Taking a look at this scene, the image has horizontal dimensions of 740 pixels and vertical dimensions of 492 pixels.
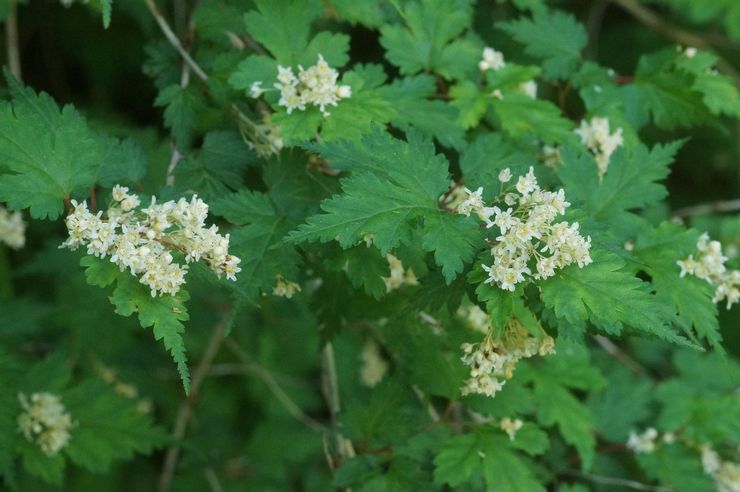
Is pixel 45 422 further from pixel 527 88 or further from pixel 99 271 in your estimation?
pixel 527 88

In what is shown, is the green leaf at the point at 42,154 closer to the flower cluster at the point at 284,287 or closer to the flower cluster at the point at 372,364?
the flower cluster at the point at 284,287

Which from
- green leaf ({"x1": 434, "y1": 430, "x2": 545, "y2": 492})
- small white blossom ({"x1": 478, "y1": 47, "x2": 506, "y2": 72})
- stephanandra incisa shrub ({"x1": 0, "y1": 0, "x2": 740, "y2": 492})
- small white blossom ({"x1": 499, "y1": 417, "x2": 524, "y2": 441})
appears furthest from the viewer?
small white blossom ({"x1": 478, "y1": 47, "x2": 506, "y2": 72})

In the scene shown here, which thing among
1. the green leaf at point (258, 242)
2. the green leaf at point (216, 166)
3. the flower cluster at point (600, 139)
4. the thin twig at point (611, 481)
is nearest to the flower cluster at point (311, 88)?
the green leaf at point (216, 166)

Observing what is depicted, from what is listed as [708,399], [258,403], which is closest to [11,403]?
[258,403]

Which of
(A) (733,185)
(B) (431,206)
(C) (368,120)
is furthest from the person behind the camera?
(A) (733,185)

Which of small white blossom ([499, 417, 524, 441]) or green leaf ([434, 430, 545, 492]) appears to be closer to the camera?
green leaf ([434, 430, 545, 492])

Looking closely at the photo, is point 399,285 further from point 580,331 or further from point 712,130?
point 712,130

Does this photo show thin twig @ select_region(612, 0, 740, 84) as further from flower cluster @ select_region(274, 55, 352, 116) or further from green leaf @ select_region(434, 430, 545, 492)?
green leaf @ select_region(434, 430, 545, 492)

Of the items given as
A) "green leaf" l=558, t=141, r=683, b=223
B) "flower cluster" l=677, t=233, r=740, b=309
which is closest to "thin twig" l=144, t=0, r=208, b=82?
"green leaf" l=558, t=141, r=683, b=223
